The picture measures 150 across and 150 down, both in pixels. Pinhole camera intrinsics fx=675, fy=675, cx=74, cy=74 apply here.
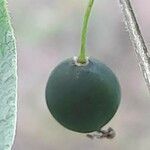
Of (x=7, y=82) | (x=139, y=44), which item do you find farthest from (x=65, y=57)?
(x=7, y=82)

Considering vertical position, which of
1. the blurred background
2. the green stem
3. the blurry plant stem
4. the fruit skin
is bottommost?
the blurred background

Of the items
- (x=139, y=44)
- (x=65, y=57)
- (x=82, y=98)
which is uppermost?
(x=139, y=44)

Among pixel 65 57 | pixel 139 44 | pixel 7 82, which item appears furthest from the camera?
pixel 65 57

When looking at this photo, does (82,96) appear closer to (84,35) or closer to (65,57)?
(84,35)

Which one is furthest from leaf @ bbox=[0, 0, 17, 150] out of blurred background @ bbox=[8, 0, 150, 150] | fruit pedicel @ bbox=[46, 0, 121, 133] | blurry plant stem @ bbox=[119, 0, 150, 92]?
blurred background @ bbox=[8, 0, 150, 150]

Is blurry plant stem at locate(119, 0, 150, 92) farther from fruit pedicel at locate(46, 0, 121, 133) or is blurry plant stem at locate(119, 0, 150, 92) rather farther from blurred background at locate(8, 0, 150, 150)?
blurred background at locate(8, 0, 150, 150)

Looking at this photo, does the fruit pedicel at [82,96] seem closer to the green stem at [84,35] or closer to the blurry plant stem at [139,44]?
the green stem at [84,35]

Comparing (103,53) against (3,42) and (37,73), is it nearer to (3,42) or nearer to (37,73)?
(37,73)
